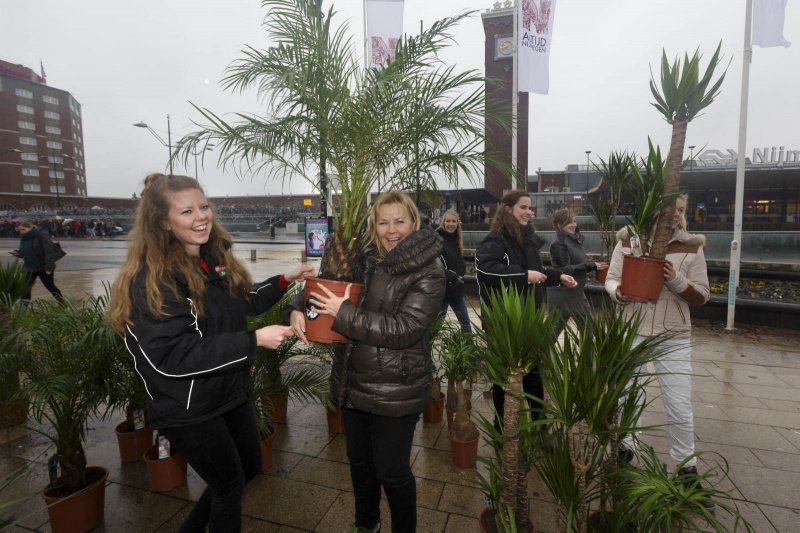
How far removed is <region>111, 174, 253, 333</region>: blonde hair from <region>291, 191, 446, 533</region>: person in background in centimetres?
52

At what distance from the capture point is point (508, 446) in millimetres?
1968

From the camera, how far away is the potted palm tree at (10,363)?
89.8 inches

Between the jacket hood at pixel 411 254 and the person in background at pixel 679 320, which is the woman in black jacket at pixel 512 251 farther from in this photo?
the jacket hood at pixel 411 254

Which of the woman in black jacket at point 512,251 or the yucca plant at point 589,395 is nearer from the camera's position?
the yucca plant at point 589,395

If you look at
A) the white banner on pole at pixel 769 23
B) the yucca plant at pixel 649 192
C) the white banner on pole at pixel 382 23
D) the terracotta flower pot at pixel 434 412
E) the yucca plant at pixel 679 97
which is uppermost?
the white banner on pole at pixel 382 23

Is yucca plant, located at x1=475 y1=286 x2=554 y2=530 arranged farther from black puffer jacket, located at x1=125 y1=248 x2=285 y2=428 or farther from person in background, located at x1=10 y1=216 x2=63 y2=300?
person in background, located at x1=10 y1=216 x2=63 y2=300

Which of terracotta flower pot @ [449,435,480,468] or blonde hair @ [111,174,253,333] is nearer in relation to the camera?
blonde hair @ [111,174,253,333]

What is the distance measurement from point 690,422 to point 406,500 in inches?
77.3

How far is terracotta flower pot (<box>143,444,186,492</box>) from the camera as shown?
8.91 ft

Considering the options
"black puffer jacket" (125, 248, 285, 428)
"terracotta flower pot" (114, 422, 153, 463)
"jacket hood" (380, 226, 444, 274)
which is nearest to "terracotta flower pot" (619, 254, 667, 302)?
"jacket hood" (380, 226, 444, 274)

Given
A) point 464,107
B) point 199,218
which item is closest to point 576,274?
point 464,107

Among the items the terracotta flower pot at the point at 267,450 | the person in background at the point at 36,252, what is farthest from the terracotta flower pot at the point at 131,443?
the person in background at the point at 36,252

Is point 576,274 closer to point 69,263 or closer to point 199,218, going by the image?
point 199,218

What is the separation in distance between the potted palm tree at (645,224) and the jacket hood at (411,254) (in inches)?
48.3
